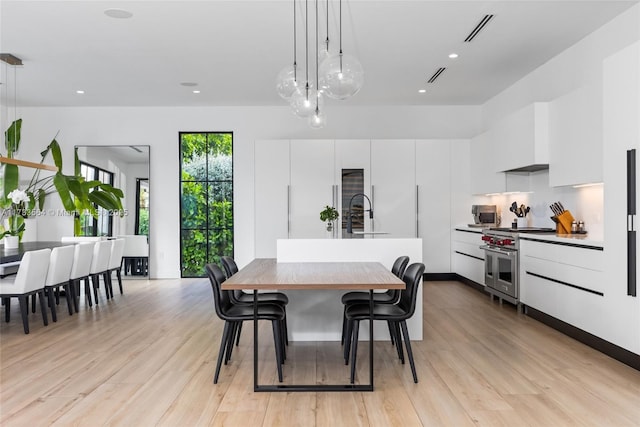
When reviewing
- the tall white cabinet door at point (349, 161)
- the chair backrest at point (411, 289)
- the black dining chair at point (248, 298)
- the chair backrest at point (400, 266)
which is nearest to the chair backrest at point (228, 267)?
the black dining chair at point (248, 298)

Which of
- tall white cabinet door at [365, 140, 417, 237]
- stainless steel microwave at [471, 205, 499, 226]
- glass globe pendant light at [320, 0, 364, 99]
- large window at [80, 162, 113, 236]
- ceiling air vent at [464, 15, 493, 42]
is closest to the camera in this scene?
glass globe pendant light at [320, 0, 364, 99]

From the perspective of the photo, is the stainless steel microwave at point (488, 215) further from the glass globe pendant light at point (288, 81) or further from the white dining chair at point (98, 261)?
the white dining chair at point (98, 261)

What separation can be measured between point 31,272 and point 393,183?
5109mm

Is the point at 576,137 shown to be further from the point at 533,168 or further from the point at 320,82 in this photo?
the point at 320,82

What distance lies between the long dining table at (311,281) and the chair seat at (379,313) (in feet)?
0.51

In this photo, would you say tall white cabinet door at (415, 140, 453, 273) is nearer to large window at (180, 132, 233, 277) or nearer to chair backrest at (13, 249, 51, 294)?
large window at (180, 132, 233, 277)

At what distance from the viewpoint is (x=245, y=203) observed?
8484mm

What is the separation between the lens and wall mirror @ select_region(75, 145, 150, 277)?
27.5ft

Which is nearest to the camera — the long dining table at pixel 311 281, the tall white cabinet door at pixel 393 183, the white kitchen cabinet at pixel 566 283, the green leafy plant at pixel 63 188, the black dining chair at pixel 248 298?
the long dining table at pixel 311 281

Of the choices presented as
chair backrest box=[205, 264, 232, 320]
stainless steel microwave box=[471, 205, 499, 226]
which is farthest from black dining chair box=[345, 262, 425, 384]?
stainless steel microwave box=[471, 205, 499, 226]

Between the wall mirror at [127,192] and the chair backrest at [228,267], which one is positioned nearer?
the chair backrest at [228,267]

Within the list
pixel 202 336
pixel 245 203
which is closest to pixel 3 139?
pixel 245 203

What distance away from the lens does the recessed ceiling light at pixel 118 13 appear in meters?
4.47

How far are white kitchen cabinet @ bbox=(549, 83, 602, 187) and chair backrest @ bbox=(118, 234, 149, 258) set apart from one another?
629 cm
